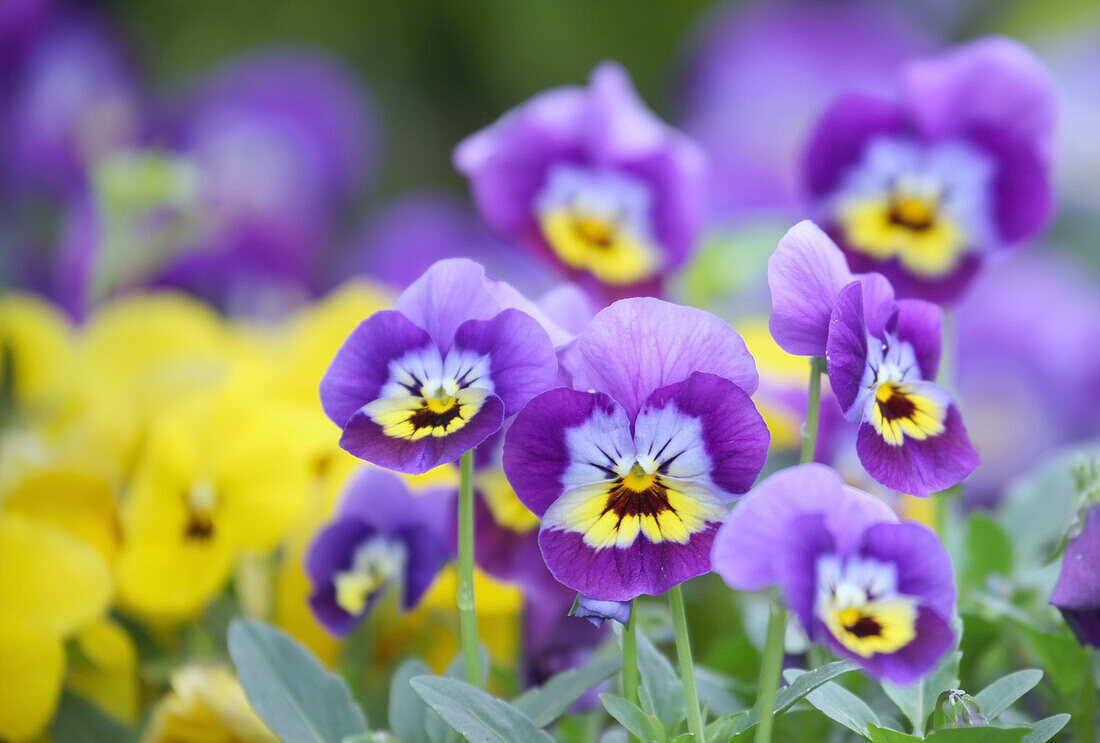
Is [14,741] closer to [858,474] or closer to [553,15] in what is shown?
[858,474]

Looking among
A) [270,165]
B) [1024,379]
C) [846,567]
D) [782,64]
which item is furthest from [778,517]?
[782,64]

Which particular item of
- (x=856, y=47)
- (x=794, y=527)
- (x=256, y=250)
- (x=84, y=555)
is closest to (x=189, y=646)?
(x=84, y=555)

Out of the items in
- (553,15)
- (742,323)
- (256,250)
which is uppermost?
(553,15)

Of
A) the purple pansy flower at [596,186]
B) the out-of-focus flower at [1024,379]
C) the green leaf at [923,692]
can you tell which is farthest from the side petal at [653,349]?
the out-of-focus flower at [1024,379]

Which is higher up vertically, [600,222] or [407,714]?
[600,222]

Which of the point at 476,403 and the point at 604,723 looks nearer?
the point at 476,403

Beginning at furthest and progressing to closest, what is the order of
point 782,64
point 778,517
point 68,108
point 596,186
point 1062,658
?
point 782,64, point 68,108, point 596,186, point 1062,658, point 778,517

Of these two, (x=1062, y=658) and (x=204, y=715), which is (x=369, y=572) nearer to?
(x=204, y=715)
